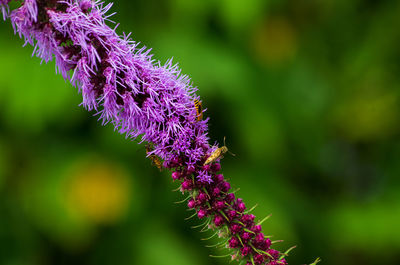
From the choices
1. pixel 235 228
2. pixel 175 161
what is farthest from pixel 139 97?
pixel 235 228

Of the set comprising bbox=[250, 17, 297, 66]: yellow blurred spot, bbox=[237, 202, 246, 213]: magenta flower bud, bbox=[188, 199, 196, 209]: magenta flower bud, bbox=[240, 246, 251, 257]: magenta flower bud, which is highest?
bbox=[250, 17, 297, 66]: yellow blurred spot

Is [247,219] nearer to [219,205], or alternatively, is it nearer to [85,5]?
[219,205]

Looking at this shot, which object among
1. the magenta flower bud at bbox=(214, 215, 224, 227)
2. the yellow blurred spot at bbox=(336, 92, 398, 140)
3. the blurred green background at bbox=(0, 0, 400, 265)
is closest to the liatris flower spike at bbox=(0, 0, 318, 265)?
the magenta flower bud at bbox=(214, 215, 224, 227)

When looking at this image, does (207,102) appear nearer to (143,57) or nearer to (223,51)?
(223,51)

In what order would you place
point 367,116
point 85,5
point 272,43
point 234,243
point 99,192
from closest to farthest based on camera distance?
point 85,5
point 234,243
point 99,192
point 272,43
point 367,116

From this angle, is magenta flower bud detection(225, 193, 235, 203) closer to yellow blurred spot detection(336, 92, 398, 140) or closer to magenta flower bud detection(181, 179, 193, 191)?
magenta flower bud detection(181, 179, 193, 191)

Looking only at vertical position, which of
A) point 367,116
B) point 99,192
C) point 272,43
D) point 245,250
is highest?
point 367,116
